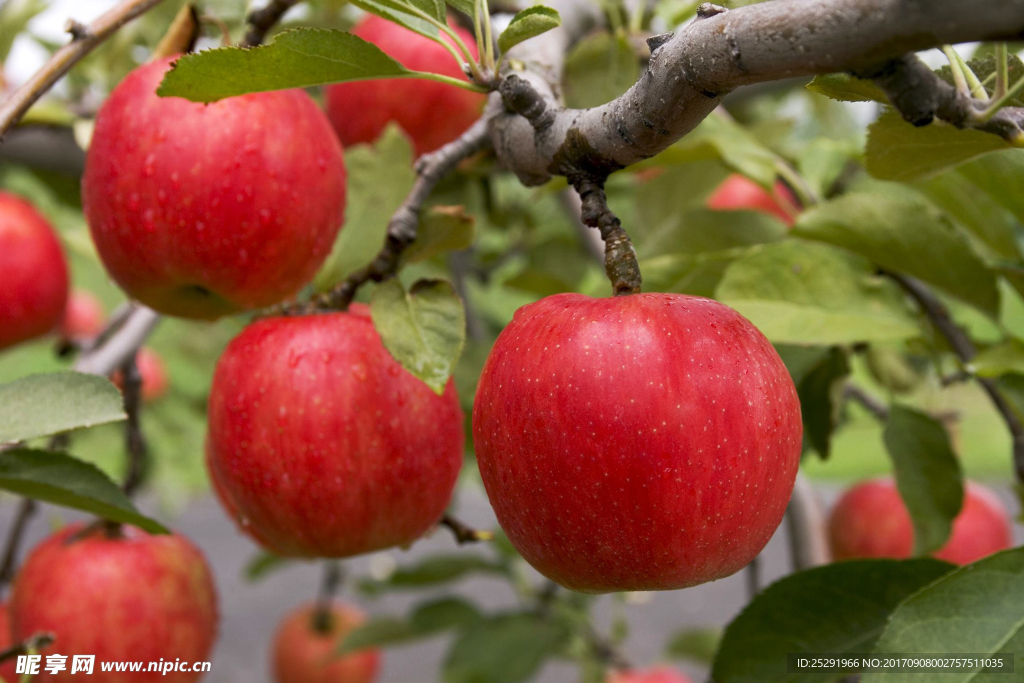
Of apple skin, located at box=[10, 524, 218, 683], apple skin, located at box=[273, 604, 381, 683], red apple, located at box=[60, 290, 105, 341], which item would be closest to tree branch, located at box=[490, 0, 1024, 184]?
apple skin, located at box=[10, 524, 218, 683]

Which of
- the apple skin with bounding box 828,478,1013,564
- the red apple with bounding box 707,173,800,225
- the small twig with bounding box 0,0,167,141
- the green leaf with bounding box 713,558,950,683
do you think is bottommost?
the apple skin with bounding box 828,478,1013,564

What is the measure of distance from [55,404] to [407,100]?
1.30 feet

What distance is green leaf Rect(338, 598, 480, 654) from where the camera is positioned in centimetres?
118

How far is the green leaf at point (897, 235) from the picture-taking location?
549 millimetres

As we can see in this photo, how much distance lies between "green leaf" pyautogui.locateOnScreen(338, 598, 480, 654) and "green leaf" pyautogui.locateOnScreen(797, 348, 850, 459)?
0.67m

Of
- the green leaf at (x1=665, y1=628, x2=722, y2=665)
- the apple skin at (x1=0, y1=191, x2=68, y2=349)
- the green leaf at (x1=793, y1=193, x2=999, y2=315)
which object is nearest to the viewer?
the green leaf at (x1=793, y1=193, x2=999, y2=315)

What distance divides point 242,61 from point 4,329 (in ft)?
1.87

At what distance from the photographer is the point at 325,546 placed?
0.50 m

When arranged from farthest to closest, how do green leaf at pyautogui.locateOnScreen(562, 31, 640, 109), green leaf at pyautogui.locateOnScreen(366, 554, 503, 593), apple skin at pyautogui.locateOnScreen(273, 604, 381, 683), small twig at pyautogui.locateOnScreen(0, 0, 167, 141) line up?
apple skin at pyautogui.locateOnScreen(273, 604, 381, 683) < green leaf at pyautogui.locateOnScreen(366, 554, 503, 593) < green leaf at pyautogui.locateOnScreen(562, 31, 640, 109) < small twig at pyautogui.locateOnScreen(0, 0, 167, 141)

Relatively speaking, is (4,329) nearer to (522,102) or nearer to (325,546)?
(325,546)

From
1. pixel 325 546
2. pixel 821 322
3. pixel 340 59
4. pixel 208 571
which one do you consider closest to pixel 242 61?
pixel 340 59

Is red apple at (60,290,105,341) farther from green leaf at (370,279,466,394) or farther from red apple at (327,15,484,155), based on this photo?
green leaf at (370,279,466,394)

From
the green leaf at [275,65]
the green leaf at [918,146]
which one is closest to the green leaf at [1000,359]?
the green leaf at [918,146]

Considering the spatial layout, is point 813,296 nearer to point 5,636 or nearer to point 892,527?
point 892,527
